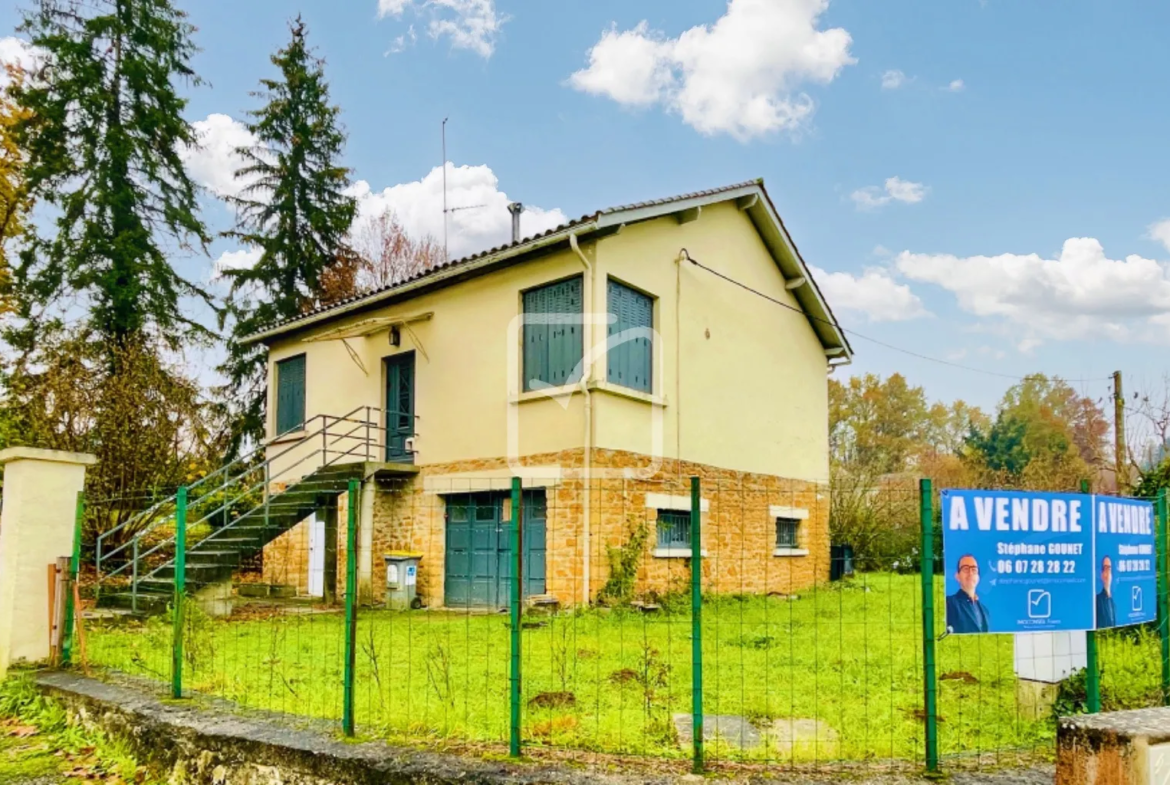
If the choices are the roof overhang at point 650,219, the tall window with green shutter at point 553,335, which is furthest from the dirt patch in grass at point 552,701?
the roof overhang at point 650,219

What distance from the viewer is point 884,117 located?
14125 mm

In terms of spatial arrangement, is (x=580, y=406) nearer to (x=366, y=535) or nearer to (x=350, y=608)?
(x=366, y=535)

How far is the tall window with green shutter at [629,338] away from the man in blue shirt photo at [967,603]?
25.9ft

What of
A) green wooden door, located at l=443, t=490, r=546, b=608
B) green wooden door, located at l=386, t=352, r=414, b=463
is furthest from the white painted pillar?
green wooden door, located at l=443, t=490, r=546, b=608

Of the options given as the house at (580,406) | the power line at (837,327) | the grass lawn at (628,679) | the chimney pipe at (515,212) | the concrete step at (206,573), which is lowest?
the grass lawn at (628,679)

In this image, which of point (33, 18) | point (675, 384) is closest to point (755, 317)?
point (675, 384)

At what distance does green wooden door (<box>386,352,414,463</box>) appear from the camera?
1461cm

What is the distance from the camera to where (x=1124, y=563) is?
5188mm

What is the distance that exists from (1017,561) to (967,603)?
436 mm

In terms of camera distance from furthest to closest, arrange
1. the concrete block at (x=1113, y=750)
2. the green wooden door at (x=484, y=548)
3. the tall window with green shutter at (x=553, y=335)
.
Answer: the green wooden door at (x=484, y=548), the tall window with green shutter at (x=553, y=335), the concrete block at (x=1113, y=750)

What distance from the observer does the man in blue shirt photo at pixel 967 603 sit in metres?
4.33

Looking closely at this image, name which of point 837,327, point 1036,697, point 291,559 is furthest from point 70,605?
point 837,327

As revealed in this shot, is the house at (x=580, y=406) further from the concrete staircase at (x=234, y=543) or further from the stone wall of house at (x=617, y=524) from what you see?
the concrete staircase at (x=234, y=543)

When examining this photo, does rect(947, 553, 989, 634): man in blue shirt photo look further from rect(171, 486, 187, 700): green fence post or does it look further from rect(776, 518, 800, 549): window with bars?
rect(776, 518, 800, 549): window with bars
